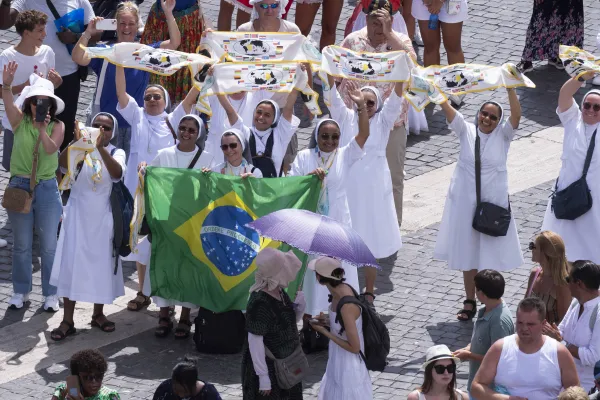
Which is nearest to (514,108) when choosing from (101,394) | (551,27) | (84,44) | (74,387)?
(84,44)

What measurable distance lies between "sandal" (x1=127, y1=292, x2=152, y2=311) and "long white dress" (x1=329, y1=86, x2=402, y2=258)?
2.00 meters

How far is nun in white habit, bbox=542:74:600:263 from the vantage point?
13.4m

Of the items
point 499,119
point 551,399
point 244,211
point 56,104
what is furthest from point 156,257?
point 551,399

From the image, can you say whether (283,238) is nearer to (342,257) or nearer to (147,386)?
(342,257)

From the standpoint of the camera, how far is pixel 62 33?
603 inches

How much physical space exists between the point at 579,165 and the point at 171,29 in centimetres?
445

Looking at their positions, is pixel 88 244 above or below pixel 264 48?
below

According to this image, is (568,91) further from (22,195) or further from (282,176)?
(22,195)

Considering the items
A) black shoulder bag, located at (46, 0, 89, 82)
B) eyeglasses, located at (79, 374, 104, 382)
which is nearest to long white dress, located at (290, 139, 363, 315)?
eyeglasses, located at (79, 374, 104, 382)

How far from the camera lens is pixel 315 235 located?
1095 centimetres

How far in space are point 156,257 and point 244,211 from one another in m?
0.87

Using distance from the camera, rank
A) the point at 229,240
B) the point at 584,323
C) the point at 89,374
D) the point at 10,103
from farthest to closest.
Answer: the point at 10,103 < the point at 229,240 < the point at 584,323 < the point at 89,374

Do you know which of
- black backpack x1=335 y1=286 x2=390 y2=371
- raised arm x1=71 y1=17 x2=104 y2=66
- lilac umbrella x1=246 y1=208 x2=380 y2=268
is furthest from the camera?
raised arm x1=71 y1=17 x2=104 y2=66

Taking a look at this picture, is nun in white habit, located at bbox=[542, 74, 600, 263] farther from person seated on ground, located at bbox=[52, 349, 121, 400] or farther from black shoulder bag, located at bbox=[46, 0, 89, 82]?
person seated on ground, located at bbox=[52, 349, 121, 400]
